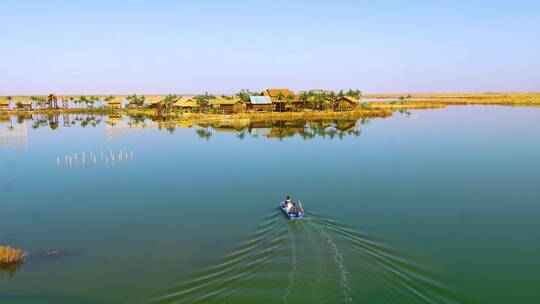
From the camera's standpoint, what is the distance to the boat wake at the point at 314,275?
12906mm

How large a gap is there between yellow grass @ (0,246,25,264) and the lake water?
0.47 m

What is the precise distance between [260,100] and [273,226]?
61.2 metres

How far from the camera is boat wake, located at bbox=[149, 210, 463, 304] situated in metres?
12.9

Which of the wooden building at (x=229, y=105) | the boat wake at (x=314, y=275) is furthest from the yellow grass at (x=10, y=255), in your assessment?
the wooden building at (x=229, y=105)

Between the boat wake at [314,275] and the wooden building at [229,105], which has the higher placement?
the wooden building at [229,105]

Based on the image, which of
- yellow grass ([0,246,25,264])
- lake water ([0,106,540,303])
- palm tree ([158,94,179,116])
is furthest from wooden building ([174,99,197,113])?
yellow grass ([0,246,25,264])

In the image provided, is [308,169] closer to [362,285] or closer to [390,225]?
[390,225]

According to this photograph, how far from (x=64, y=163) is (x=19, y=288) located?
23897mm

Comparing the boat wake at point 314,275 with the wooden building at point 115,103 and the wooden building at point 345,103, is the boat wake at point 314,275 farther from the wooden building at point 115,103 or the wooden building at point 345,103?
the wooden building at point 115,103

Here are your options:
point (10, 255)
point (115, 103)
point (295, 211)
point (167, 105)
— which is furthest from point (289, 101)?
point (10, 255)

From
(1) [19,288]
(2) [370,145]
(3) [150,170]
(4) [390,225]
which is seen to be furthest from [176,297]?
(2) [370,145]

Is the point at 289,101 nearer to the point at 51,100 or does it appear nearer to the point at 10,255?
the point at 51,100

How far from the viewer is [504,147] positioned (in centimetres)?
4097

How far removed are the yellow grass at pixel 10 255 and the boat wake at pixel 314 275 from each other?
6860 millimetres
